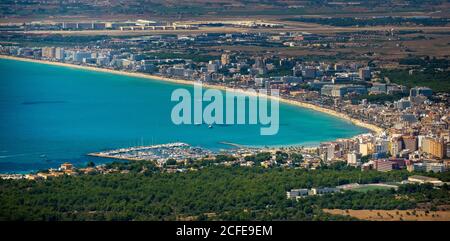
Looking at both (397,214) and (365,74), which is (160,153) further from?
(365,74)

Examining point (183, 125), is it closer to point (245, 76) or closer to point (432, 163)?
point (432, 163)

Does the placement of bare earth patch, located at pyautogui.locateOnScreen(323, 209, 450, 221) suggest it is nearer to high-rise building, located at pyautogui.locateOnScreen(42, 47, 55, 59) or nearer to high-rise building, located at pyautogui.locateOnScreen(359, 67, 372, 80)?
high-rise building, located at pyautogui.locateOnScreen(359, 67, 372, 80)

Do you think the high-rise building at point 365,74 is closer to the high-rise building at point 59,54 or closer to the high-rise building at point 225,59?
the high-rise building at point 225,59

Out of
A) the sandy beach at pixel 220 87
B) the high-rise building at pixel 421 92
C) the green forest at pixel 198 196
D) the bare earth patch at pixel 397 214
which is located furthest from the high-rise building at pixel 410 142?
the high-rise building at pixel 421 92

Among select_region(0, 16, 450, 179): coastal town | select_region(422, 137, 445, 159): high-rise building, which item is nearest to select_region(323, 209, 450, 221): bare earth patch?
select_region(0, 16, 450, 179): coastal town

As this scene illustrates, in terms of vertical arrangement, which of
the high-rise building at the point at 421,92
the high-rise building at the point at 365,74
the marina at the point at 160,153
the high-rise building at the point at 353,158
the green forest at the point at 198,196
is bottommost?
the high-rise building at the point at 365,74
